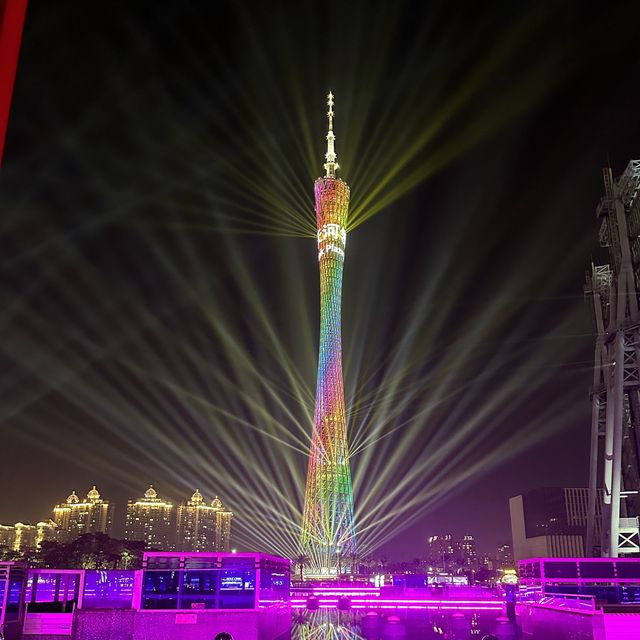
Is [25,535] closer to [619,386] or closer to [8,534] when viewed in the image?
[8,534]

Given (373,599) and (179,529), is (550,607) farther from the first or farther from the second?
(179,529)

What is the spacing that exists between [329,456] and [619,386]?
78.1 ft

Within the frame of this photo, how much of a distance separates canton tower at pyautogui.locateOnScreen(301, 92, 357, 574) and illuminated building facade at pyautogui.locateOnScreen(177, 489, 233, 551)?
389ft

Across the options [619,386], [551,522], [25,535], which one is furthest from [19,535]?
[619,386]

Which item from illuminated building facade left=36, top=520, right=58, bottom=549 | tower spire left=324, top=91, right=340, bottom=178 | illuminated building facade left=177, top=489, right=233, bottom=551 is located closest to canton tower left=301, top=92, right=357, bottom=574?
tower spire left=324, top=91, right=340, bottom=178

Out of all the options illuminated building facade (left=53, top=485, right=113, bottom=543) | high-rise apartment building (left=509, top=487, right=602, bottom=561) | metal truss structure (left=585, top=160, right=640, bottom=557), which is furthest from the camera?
illuminated building facade (left=53, top=485, right=113, bottom=543)

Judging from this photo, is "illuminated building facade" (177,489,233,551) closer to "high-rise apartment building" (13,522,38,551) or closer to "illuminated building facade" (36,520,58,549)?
"illuminated building facade" (36,520,58,549)

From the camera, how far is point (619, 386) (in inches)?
1148

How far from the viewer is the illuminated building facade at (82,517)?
155125 mm

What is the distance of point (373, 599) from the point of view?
103ft

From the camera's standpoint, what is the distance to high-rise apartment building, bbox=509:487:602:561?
80.1 metres

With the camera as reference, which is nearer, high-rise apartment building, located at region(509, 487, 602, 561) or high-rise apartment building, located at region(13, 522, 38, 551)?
high-rise apartment building, located at region(509, 487, 602, 561)

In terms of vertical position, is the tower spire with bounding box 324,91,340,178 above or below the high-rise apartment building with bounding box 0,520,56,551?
above

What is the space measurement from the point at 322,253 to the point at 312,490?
18.2m
